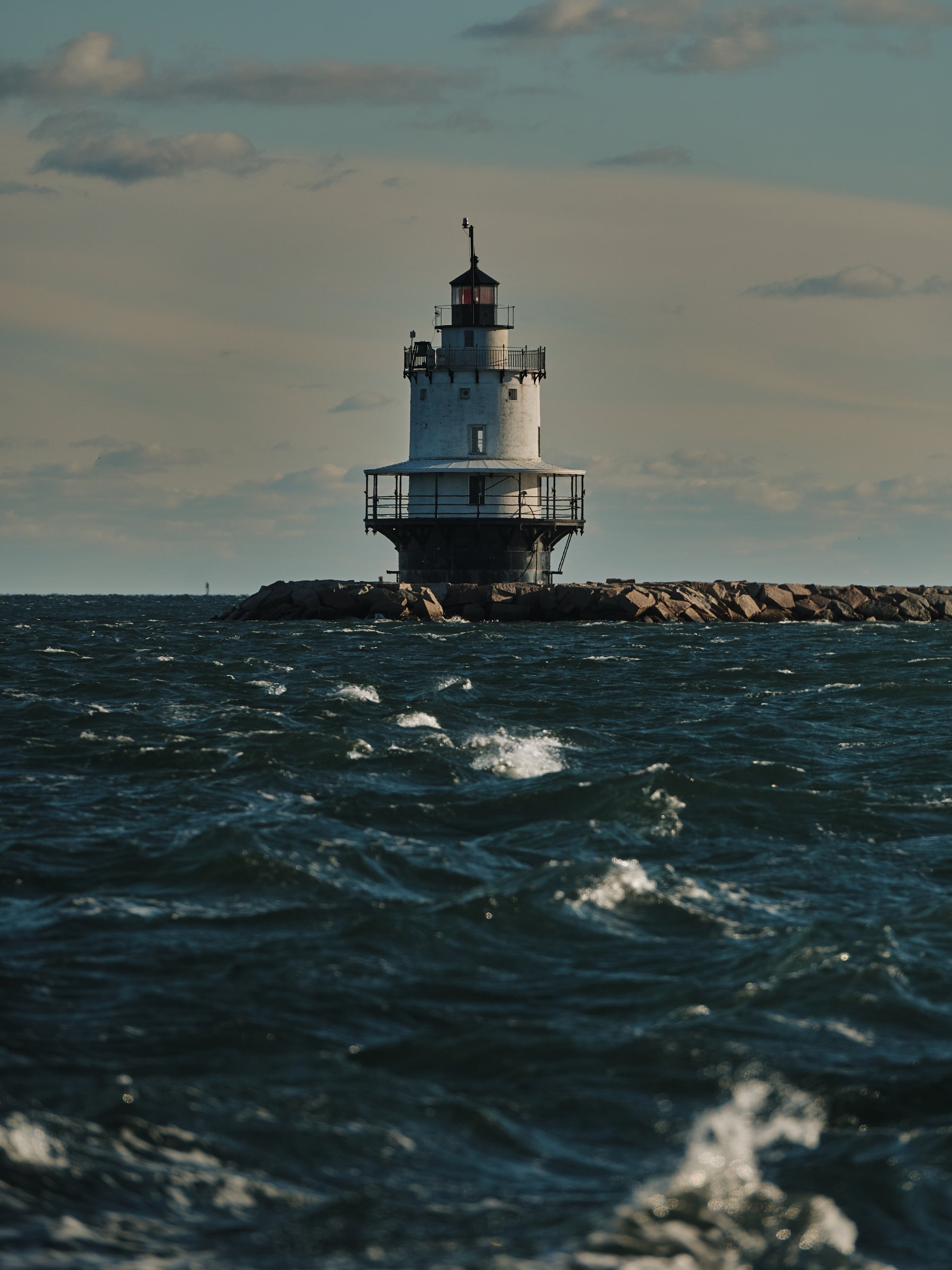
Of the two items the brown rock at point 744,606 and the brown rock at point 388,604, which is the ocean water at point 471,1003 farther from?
the brown rock at point 744,606

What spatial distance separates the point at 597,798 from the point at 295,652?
20.8m

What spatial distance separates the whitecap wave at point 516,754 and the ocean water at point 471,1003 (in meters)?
0.07

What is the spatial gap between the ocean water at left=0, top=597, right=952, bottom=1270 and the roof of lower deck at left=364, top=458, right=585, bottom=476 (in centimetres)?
3473

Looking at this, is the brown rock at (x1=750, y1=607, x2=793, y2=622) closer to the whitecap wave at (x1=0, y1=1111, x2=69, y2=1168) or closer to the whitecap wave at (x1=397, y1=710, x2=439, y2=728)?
the whitecap wave at (x1=397, y1=710, x2=439, y2=728)

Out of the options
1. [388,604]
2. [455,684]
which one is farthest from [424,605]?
[455,684]

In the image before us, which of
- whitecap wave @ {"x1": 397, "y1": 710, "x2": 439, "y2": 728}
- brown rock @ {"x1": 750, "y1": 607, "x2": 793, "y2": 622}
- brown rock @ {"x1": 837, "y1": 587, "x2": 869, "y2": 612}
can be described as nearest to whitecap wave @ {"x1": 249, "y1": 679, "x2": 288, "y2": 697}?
whitecap wave @ {"x1": 397, "y1": 710, "x2": 439, "y2": 728}

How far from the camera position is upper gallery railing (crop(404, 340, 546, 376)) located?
52.8 metres

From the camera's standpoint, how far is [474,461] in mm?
52531

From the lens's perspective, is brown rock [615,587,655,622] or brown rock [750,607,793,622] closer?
brown rock [615,587,655,622]

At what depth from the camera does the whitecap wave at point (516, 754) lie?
15484 mm

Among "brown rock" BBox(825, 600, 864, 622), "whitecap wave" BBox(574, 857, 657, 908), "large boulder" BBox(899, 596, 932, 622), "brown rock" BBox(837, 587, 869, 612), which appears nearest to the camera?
"whitecap wave" BBox(574, 857, 657, 908)

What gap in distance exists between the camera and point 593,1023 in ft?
24.9

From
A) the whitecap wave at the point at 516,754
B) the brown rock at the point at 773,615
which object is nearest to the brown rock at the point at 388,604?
the brown rock at the point at 773,615

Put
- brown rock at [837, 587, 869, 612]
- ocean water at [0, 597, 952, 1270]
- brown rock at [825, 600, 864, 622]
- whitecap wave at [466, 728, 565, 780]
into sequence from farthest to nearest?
1. brown rock at [837, 587, 869, 612]
2. brown rock at [825, 600, 864, 622]
3. whitecap wave at [466, 728, 565, 780]
4. ocean water at [0, 597, 952, 1270]
